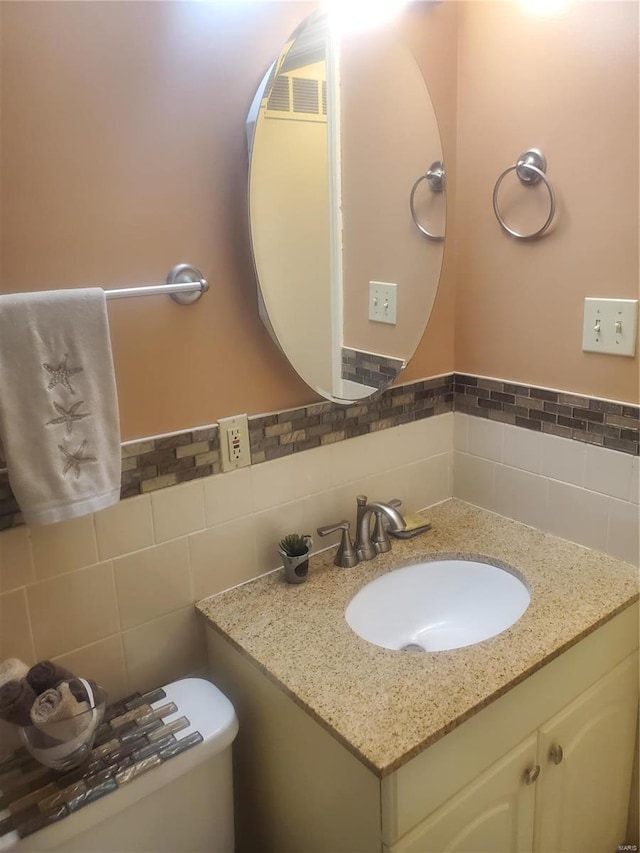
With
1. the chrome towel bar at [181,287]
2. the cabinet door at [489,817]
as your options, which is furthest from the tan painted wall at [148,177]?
the cabinet door at [489,817]

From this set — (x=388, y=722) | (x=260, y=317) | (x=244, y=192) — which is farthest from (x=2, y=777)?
(x=244, y=192)

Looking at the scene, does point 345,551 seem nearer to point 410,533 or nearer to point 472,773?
point 410,533

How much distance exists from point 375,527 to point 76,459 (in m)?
0.72

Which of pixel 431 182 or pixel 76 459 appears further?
pixel 431 182

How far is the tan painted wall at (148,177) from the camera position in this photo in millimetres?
970

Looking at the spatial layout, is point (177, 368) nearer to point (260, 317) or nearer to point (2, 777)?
point (260, 317)

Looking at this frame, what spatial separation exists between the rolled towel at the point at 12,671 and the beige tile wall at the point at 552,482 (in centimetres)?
112

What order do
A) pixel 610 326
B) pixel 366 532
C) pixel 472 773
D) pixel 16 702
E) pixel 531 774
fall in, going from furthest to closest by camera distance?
1. pixel 366 532
2. pixel 610 326
3. pixel 531 774
4. pixel 472 773
5. pixel 16 702

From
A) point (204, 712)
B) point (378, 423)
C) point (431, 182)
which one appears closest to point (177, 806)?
point (204, 712)

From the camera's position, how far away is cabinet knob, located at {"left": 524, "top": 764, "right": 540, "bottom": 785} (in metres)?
1.17

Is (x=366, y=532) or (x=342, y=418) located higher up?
(x=342, y=418)

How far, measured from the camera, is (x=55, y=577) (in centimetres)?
110

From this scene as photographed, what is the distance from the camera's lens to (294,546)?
1.32 meters

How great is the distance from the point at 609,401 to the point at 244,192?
0.85 m
